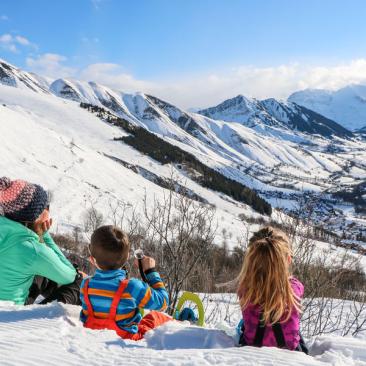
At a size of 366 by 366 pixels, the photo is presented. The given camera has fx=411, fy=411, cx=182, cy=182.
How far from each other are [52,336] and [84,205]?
38.9m

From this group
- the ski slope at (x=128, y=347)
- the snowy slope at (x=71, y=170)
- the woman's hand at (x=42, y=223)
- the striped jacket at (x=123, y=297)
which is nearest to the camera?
the ski slope at (x=128, y=347)

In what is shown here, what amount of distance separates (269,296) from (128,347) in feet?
3.65

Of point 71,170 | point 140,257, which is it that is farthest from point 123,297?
point 71,170

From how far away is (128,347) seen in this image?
9.72ft

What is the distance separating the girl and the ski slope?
250 millimetres

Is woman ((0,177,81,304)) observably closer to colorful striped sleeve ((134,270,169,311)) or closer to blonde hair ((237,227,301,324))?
colorful striped sleeve ((134,270,169,311))

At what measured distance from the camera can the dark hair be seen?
125 inches

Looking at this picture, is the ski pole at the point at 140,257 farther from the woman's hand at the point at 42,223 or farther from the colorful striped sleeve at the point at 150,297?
the woman's hand at the point at 42,223

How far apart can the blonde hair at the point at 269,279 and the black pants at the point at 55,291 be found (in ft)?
6.51

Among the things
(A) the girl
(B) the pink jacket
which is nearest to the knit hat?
(A) the girl

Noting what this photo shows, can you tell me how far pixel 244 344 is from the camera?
328 cm

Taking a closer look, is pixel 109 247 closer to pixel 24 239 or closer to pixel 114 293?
pixel 114 293

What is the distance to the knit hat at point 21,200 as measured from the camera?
11.7 feet

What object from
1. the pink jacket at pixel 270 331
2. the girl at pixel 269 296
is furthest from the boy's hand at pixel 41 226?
the pink jacket at pixel 270 331
